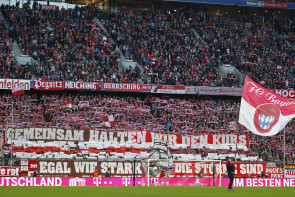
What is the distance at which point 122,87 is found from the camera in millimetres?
59031

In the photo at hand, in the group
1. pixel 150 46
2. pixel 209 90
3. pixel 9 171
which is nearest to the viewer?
pixel 9 171

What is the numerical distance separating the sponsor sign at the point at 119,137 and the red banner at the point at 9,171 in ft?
26.3

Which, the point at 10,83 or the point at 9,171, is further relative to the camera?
the point at 10,83

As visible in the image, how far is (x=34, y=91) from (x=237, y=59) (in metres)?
24.5

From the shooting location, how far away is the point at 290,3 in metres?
79.6

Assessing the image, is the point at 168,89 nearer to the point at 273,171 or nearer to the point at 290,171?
the point at 273,171

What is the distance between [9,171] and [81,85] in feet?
64.8

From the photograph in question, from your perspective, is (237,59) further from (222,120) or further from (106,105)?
(106,105)

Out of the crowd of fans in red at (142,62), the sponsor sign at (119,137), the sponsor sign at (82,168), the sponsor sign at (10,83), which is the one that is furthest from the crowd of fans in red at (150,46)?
the sponsor sign at (82,168)

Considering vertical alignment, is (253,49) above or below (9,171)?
above

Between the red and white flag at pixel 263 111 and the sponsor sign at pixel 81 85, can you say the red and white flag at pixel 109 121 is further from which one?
the red and white flag at pixel 263 111

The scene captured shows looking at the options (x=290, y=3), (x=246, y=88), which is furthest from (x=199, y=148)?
(x=290, y=3)

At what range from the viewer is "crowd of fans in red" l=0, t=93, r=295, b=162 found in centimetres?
5334

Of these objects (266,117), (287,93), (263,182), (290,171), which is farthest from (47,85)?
(266,117)
